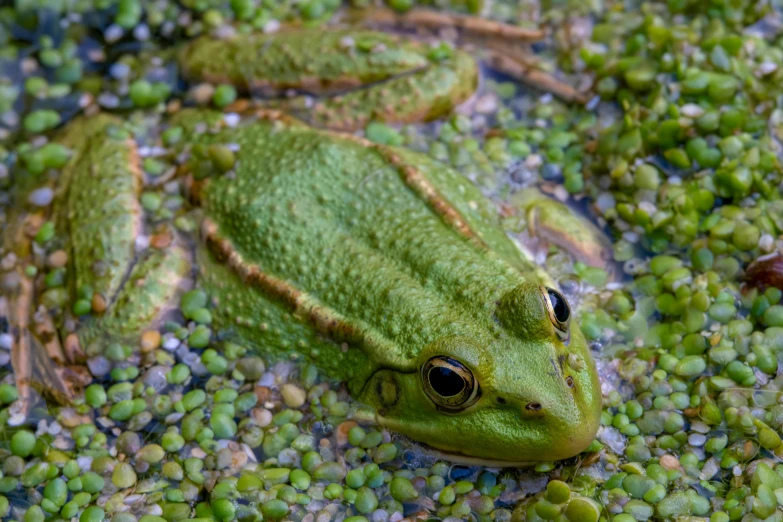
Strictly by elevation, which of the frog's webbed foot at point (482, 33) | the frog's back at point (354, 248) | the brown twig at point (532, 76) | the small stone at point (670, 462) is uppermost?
the frog's webbed foot at point (482, 33)

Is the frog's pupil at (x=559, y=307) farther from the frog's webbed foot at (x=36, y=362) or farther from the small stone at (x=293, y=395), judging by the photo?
the frog's webbed foot at (x=36, y=362)

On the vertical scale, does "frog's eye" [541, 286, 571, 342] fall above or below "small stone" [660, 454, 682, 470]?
→ above

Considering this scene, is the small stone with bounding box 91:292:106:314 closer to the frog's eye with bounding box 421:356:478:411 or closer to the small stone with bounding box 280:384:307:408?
the small stone with bounding box 280:384:307:408

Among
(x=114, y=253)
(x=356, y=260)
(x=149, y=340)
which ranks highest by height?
(x=356, y=260)

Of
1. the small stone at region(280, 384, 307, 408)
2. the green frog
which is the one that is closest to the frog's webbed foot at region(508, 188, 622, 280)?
the green frog

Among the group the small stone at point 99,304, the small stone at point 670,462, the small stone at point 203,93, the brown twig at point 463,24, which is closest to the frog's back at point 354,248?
the small stone at point 99,304

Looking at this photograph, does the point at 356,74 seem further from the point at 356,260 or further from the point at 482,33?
the point at 356,260

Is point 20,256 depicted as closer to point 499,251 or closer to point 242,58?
point 242,58

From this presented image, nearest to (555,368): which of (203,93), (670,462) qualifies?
(670,462)
